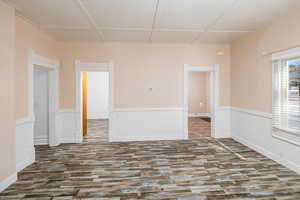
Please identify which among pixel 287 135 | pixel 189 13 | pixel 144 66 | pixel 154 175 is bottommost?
pixel 154 175

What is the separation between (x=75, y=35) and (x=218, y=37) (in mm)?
3371

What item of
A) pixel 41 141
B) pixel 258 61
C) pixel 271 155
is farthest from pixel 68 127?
pixel 258 61

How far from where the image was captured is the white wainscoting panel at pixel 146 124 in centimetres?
507

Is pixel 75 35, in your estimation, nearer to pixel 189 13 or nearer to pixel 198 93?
pixel 189 13

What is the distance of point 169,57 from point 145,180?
133 inches

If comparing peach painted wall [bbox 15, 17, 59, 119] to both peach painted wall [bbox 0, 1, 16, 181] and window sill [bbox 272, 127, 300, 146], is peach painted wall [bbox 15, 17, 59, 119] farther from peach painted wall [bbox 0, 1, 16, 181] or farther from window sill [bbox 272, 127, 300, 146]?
window sill [bbox 272, 127, 300, 146]

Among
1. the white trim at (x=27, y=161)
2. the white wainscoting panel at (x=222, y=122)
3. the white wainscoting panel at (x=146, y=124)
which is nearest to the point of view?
the white trim at (x=27, y=161)

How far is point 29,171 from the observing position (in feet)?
10.5

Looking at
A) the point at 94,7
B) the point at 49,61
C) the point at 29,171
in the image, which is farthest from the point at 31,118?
the point at 94,7

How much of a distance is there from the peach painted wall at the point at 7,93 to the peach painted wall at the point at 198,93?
8248 mm

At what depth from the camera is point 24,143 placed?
3.40m

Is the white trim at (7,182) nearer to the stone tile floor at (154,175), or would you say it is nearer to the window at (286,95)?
the stone tile floor at (154,175)

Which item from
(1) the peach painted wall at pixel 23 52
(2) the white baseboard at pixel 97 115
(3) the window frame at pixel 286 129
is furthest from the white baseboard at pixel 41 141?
(3) the window frame at pixel 286 129

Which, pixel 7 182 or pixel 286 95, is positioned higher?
pixel 286 95
